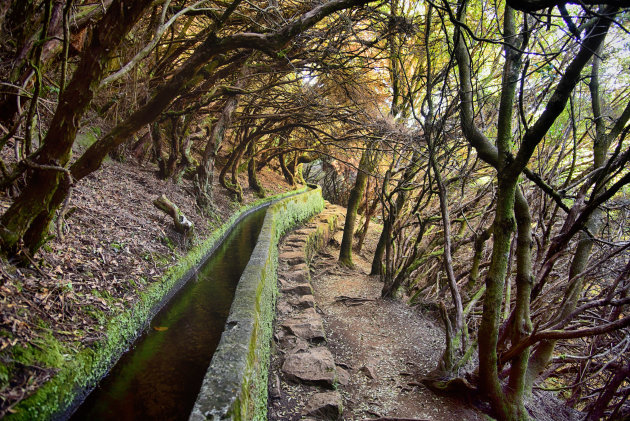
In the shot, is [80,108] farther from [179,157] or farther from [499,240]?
[179,157]

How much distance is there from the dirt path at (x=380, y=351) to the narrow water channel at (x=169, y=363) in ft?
5.31

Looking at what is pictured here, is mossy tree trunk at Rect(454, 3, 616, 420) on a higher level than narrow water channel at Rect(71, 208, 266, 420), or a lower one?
higher

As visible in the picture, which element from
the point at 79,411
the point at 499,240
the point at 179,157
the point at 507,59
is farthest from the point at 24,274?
the point at 179,157

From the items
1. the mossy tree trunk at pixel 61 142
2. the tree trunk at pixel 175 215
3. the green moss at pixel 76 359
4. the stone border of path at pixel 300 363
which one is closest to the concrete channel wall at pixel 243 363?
the stone border of path at pixel 300 363

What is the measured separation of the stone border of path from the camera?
125 inches

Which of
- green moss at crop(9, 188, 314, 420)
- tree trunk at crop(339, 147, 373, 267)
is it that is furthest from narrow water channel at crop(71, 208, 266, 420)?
tree trunk at crop(339, 147, 373, 267)

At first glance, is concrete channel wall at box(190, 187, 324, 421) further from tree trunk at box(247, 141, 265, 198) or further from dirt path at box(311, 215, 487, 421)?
tree trunk at box(247, 141, 265, 198)

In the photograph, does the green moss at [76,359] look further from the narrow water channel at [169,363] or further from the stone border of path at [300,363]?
the stone border of path at [300,363]

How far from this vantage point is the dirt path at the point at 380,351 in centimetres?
349

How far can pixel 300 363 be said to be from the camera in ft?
12.4

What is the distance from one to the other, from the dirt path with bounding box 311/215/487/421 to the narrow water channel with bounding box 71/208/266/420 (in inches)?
63.8

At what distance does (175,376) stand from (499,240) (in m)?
3.56

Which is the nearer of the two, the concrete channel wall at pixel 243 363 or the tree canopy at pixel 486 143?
the concrete channel wall at pixel 243 363

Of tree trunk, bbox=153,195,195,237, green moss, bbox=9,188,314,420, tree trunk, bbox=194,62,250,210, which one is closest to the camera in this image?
green moss, bbox=9,188,314,420
